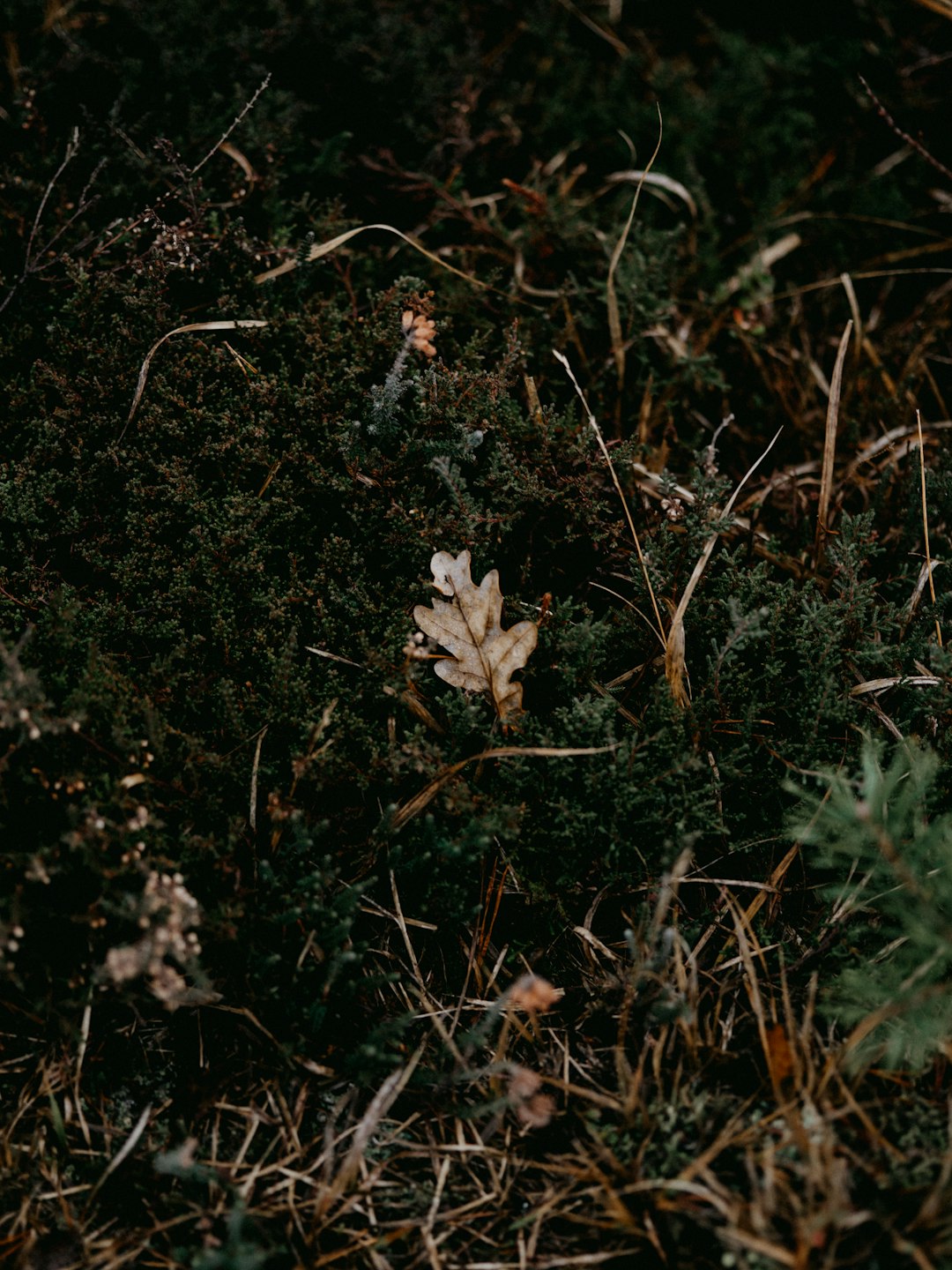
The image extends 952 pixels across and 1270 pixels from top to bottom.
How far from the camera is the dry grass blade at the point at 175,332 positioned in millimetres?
2793

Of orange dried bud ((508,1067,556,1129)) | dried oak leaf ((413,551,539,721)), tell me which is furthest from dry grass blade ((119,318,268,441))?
orange dried bud ((508,1067,556,1129))

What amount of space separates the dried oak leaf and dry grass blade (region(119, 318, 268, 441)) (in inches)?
41.5

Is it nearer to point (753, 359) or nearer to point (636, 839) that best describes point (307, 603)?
point (636, 839)

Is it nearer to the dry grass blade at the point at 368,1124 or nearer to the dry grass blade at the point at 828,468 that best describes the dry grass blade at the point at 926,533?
the dry grass blade at the point at 828,468

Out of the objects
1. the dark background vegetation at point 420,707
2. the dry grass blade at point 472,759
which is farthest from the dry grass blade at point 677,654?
the dry grass blade at point 472,759

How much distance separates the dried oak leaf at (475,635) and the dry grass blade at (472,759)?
0.46 feet

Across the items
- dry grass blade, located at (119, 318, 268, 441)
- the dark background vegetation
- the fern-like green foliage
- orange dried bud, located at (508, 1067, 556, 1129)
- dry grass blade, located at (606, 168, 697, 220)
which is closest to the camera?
the fern-like green foliage

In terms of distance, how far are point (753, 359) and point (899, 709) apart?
1.57 metres

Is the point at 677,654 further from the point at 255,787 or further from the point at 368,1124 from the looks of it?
the point at 368,1124

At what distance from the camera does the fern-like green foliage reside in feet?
6.48

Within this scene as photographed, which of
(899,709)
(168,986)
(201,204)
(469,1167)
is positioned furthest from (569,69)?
(469,1167)

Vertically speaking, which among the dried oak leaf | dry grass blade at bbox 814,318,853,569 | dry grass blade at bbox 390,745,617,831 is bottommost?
dry grass blade at bbox 390,745,617,831

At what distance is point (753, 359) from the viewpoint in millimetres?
3578

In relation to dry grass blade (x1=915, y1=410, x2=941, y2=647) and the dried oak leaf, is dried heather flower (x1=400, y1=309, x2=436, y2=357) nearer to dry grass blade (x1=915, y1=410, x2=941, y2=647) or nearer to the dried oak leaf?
the dried oak leaf
